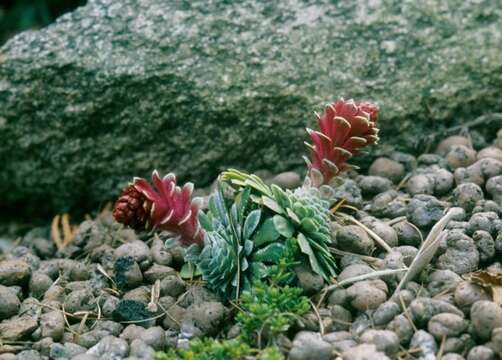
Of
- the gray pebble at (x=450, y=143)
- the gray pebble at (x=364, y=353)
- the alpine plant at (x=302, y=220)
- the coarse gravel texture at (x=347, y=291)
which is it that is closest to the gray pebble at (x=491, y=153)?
the coarse gravel texture at (x=347, y=291)

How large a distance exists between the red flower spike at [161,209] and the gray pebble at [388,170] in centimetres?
88

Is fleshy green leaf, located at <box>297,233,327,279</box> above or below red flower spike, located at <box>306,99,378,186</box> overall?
below

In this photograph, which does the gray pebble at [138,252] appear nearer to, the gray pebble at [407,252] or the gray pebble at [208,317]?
the gray pebble at [208,317]

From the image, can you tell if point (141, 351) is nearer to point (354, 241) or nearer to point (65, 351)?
point (65, 351)

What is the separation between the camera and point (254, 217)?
92.7 inches

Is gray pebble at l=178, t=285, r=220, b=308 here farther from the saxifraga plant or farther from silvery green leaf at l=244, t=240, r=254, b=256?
silvery green leaf at l=244, t=240, r=254, b=256

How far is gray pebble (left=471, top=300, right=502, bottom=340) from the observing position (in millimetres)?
2035

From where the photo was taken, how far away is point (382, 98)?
10.1 feet

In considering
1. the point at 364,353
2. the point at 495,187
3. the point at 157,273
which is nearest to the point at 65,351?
the point at 157,273

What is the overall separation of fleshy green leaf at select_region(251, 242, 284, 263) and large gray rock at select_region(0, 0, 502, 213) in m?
0.82

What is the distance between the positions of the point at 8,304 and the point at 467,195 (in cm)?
164

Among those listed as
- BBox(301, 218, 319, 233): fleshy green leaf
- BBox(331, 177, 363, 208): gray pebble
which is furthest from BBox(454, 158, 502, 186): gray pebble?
BBox(301, 218, 319, 233): fleshy green leaf

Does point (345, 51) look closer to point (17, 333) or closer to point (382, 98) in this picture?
point (382, 98)

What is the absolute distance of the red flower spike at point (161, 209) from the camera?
7.37 feet
